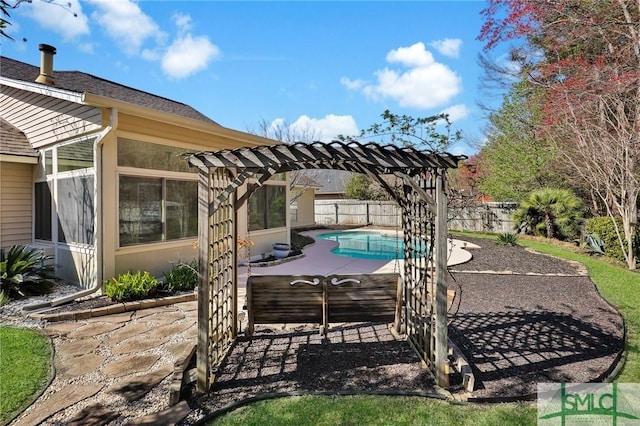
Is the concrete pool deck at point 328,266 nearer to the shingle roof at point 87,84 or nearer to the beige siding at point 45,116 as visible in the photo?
the beige siding at point 45,116

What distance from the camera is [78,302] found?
5688 millimetres

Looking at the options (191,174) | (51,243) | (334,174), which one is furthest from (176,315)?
(334,174)

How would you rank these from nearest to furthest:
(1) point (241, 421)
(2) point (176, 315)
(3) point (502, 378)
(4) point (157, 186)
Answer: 1. (1) point (241, 421)
2. (3) point (502, 378)
3. (2) point (176, 315)
4. (4) point (157, 186)

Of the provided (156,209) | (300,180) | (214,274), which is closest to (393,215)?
(300,180)

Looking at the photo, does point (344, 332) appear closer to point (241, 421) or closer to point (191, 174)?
point (241, 421)

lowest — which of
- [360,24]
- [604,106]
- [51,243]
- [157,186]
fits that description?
Result: [51,243]

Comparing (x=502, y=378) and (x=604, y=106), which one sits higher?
(x=604, y=106)

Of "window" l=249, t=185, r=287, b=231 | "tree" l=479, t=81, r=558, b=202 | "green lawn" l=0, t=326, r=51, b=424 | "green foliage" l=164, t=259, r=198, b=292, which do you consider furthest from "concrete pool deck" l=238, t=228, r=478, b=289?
"tree" l=479, t=81, r=558, b=202

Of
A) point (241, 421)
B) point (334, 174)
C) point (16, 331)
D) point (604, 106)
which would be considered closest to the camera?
point (241, 421)

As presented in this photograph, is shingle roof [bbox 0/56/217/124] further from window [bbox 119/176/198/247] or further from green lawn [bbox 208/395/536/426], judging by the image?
green lawn [bbox 208/395/536/426]

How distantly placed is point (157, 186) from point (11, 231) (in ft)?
12.6

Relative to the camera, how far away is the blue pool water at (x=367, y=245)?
39.6 ft

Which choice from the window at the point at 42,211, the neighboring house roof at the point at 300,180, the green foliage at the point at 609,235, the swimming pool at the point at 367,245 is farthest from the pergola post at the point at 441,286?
the neighboring house roof at the point at 300,180

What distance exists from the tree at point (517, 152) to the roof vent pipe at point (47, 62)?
16.8m
